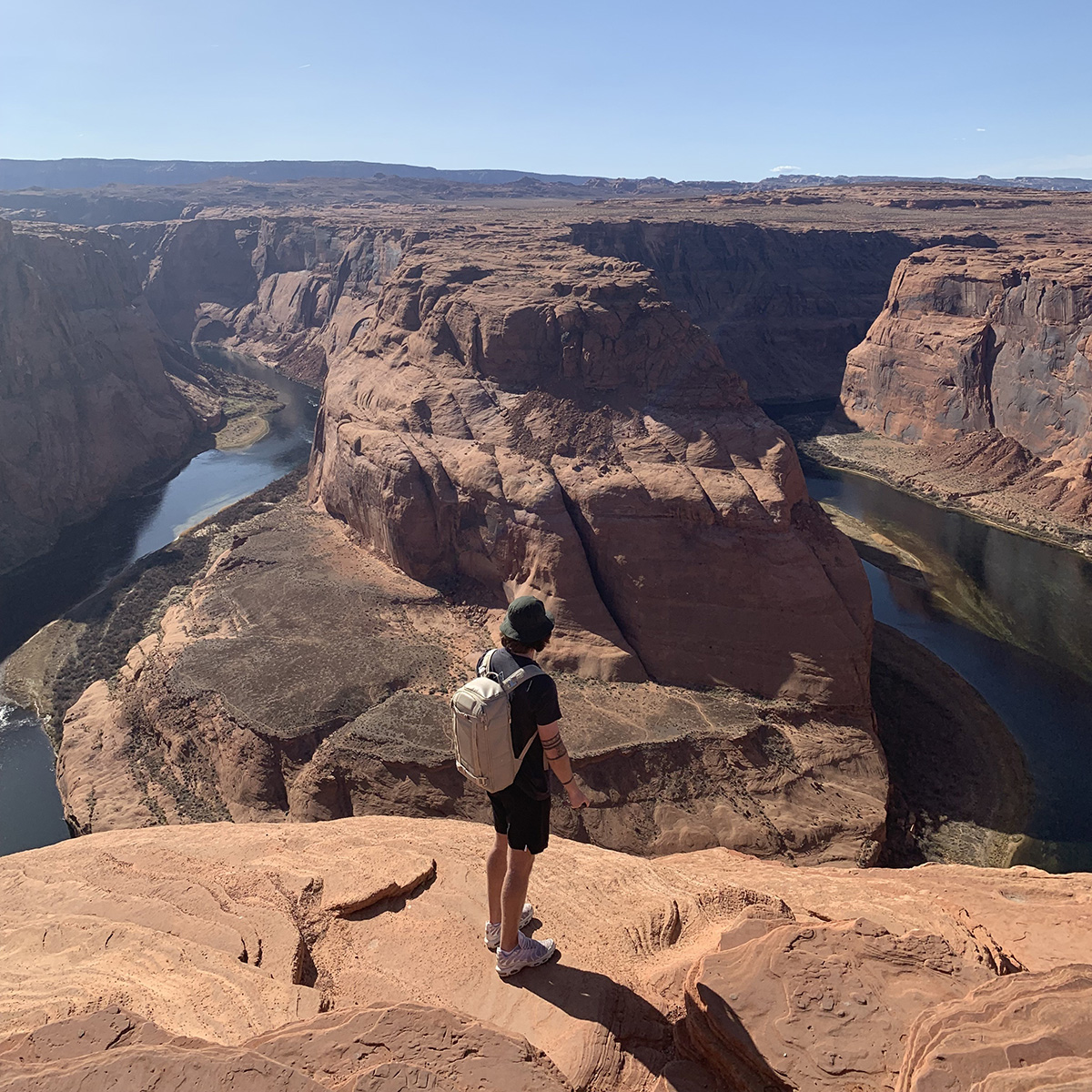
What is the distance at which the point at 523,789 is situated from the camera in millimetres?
7352

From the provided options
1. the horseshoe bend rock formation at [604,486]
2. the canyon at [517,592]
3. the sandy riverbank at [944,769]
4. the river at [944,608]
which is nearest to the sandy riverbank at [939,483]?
the river at [944,608]

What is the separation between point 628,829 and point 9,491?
4494 cm

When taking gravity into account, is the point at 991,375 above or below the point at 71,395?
above

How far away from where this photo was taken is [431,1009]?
6.14 meters

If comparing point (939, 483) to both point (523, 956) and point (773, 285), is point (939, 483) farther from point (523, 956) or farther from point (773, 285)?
point (523, 956)

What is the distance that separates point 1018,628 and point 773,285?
59928mm

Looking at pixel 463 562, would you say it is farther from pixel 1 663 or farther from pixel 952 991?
pixel 952 991

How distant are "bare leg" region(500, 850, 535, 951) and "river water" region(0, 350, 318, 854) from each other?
2281cm

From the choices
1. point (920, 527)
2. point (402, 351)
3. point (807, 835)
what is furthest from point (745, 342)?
point (807, 835)

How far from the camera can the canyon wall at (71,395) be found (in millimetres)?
49438

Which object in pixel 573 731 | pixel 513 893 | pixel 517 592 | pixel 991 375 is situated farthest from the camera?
pixel 991 375

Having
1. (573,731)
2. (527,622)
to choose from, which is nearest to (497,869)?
(527,622)

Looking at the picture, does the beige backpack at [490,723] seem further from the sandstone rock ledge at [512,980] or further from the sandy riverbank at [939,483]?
the sandy riverbank at [939,483]

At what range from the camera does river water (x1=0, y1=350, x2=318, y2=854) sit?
26281 millimetres
